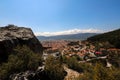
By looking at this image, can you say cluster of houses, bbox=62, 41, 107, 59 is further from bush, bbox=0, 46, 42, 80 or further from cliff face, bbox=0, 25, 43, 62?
bush, bbox=0, 46, 42, 80

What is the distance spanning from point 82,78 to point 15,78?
8.67 m

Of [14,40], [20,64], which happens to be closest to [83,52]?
[14,40]

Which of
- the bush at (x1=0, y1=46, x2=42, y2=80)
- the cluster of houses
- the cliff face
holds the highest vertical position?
the cliff face

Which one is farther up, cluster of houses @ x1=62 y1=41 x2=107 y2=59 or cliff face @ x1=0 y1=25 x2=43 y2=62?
cliff face @ x1=0 y1=25 x2=43 y2=62

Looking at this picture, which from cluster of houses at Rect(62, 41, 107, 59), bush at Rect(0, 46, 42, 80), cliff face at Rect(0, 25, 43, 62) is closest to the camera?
bush at Rect(0, 46, 42, 80)

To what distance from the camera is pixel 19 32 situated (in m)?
38.2

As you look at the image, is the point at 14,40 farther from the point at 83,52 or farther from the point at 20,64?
the point at 83,52

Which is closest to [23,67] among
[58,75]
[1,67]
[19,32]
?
[1,67]

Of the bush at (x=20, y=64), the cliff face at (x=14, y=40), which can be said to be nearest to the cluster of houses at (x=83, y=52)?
the cliff face at (x=14, y=40)

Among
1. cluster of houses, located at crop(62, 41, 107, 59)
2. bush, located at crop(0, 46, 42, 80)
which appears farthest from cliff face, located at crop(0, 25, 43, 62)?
cluster of houses, located at crop(62, 41, 107, 59)

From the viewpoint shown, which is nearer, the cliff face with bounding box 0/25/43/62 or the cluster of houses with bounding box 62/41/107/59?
the cliff face with bounding box 0/25/43/62

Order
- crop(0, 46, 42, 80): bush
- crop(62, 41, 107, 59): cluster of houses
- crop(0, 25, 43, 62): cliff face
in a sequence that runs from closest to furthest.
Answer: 1. crop(0, 46, 42, 80): bush
2. crop(0, 25, 43, 62): cliff face
3. crop(62, 41, 107, 59): cluster of houses

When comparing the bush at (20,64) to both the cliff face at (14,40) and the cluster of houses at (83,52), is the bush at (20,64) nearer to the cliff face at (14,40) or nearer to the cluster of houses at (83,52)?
the cliff face at (14,40)

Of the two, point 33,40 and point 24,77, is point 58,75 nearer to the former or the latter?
point 24,77
